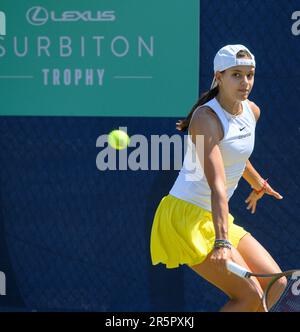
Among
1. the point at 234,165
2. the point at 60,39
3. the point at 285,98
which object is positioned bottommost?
the point at 234,165

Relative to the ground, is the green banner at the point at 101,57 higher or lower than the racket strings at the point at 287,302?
higher

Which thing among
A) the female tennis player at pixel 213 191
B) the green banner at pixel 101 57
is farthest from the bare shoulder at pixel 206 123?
the green banner at pixel 101 57

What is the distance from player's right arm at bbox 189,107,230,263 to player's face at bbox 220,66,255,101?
140 mm

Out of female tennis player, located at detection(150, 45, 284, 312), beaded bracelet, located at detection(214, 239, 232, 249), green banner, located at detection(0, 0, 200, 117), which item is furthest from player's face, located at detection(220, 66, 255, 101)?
green banner, located at detection(0, 0, 200, 117)

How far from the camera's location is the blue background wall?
205 inches

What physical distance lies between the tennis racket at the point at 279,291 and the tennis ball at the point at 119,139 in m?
1.23

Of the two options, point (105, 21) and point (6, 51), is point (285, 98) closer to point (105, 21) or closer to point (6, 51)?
point (105, 21)

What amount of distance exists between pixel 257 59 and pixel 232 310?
1.60m

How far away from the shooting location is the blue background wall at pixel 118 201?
5.21m

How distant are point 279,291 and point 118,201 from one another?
1316mm

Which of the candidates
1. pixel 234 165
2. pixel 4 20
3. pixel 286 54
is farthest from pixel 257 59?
pixel 4 20

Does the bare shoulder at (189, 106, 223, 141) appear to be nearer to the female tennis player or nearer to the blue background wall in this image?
the female tennis player

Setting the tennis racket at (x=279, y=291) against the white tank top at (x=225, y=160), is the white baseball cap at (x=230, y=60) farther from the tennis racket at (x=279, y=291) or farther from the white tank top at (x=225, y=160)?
the tennis racket at (x=279, y=291)

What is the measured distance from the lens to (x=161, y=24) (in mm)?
5168
